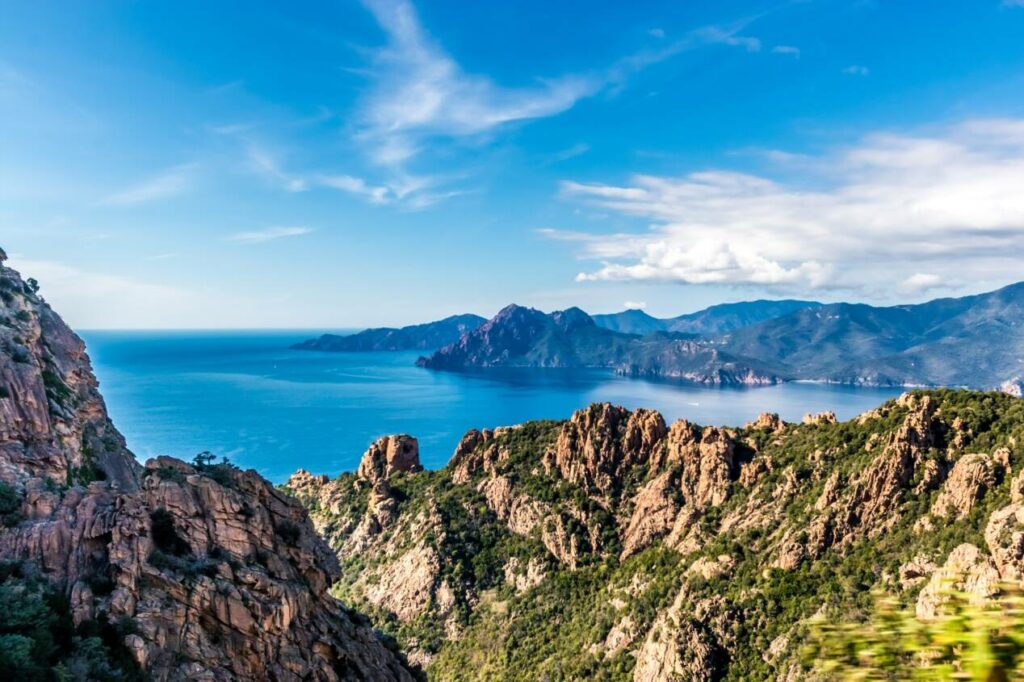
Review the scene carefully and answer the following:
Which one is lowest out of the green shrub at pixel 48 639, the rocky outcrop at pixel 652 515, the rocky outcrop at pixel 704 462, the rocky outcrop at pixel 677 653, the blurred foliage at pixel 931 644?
the rocky outcrop at pixel 677 653

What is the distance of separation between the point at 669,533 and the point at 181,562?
153 ft

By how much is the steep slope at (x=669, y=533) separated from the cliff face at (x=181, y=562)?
26.0 m

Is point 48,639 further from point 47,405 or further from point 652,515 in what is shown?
point 652,515

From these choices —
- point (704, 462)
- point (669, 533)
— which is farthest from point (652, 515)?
point (704, 462)

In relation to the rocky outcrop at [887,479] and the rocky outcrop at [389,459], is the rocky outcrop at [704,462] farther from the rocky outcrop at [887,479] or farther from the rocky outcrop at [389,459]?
the rocky outcrop at [389,459]

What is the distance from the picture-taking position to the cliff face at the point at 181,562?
17922 millimetres

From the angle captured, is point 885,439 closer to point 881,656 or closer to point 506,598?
point 506,598

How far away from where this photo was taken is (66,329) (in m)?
45.1

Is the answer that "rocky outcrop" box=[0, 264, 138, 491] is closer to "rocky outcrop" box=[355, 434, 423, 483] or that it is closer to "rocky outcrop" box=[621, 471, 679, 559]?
"rocky outcrop" box=[355, 434, 423, 483]

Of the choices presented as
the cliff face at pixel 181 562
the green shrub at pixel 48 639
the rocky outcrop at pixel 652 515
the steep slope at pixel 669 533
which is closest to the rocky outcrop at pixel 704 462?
the steep slope at pixel 669 533

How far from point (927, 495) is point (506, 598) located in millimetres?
37960

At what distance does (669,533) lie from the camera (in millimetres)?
57125

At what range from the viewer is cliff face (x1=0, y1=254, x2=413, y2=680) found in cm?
1792

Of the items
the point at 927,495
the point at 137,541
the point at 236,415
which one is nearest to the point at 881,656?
the point at 137,541
